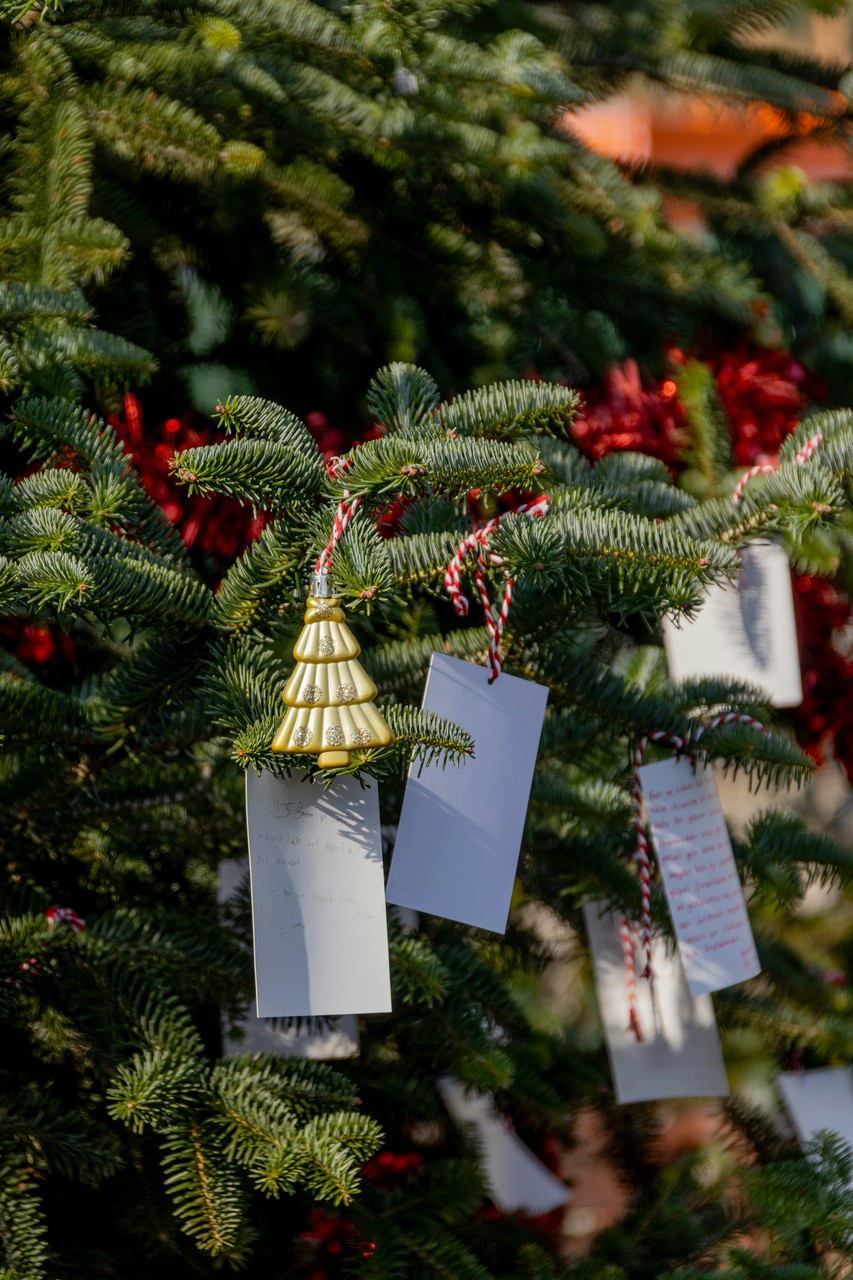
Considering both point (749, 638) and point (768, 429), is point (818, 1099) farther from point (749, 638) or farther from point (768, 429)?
point (768, 429)

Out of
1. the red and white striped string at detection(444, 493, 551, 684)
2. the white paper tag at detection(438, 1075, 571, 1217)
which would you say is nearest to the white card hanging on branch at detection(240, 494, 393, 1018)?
the red and white striped string at detection(444, 493, 551, 684)

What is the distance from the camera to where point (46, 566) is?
0.56 meters

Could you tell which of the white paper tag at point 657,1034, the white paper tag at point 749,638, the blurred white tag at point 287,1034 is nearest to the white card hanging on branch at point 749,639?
the white paper tag at point 749,638

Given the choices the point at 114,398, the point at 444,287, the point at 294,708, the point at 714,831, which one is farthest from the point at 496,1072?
the point at 444,287

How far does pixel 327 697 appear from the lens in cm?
59

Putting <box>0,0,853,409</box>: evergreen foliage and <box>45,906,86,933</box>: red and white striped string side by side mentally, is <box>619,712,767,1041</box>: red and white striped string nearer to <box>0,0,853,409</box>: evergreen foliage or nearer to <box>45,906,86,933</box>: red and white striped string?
<box>0,0,853,409</box>: evergreen foliage

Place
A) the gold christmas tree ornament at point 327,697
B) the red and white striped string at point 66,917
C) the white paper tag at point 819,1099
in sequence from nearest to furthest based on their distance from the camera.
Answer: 1. the gold christmas tree ornament at point 327,697
2. the red and white striped string at point 66,917
3. the white paper tag at point 819,1099

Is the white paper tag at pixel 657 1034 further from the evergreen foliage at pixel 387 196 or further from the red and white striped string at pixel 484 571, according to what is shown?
the evergreen foliage at pixel 387 196

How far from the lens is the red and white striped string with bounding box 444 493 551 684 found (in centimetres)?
65

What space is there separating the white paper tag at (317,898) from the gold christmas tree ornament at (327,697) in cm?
7

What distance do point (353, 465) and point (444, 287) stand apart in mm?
558

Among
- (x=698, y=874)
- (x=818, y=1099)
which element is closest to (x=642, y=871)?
(x=698, y=874)

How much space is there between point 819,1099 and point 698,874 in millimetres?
438

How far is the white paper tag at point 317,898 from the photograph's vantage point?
64cm
